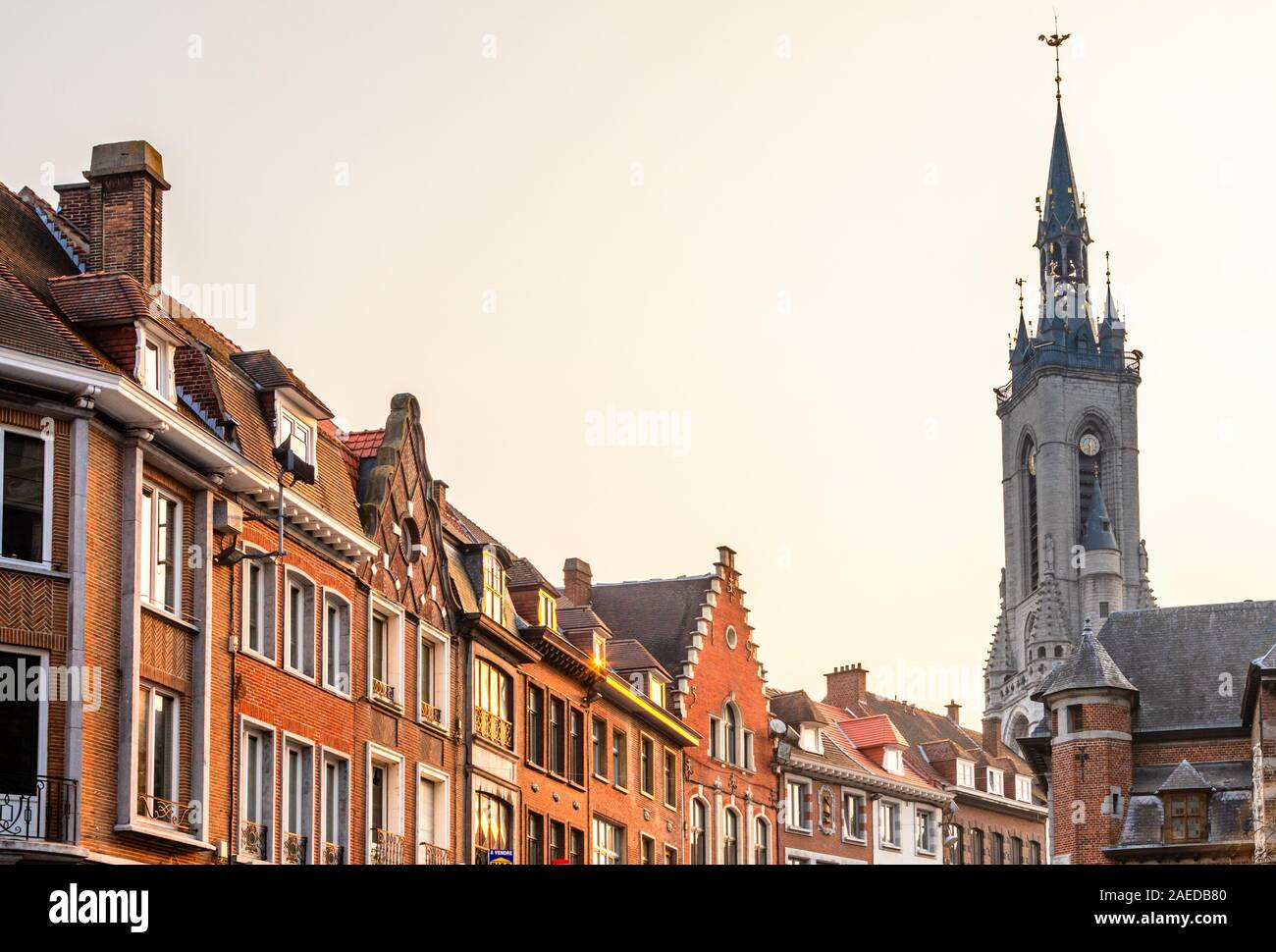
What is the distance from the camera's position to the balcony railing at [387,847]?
38.7 metres

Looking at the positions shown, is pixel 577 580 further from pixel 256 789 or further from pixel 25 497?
pixel 25 497

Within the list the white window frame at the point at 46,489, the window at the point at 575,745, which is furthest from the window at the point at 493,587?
the white window frame at the point at 46,489

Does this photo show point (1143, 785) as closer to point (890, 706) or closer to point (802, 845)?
point (802, 845)

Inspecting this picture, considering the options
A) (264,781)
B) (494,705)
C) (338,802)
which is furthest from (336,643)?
(494,705)

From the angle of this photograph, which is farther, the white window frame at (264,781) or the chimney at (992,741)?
the chimney at (992,741)

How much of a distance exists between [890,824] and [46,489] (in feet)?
185

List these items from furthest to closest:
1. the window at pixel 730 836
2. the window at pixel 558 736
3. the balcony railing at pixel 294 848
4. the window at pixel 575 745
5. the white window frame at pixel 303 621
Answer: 1. the window at pixel 730 836
2. the window at pixel 575 745
3. the window at pixel 558 736
4. the white window frame at pixel 303 621
5. the balcony railing at pixel 294 848

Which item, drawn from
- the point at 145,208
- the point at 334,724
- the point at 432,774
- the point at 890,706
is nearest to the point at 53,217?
the point at 145,208

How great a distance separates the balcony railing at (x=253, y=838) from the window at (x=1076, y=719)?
49719mm

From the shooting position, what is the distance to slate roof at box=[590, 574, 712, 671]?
66.6 meters

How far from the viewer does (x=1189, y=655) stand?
267ft

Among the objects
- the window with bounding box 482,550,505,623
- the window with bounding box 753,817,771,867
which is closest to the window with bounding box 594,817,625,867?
the window with bounding box 482,550,505,623

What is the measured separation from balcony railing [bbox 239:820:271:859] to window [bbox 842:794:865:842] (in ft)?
146

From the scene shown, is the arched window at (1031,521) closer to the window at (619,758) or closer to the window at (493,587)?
the window at (619,758)
